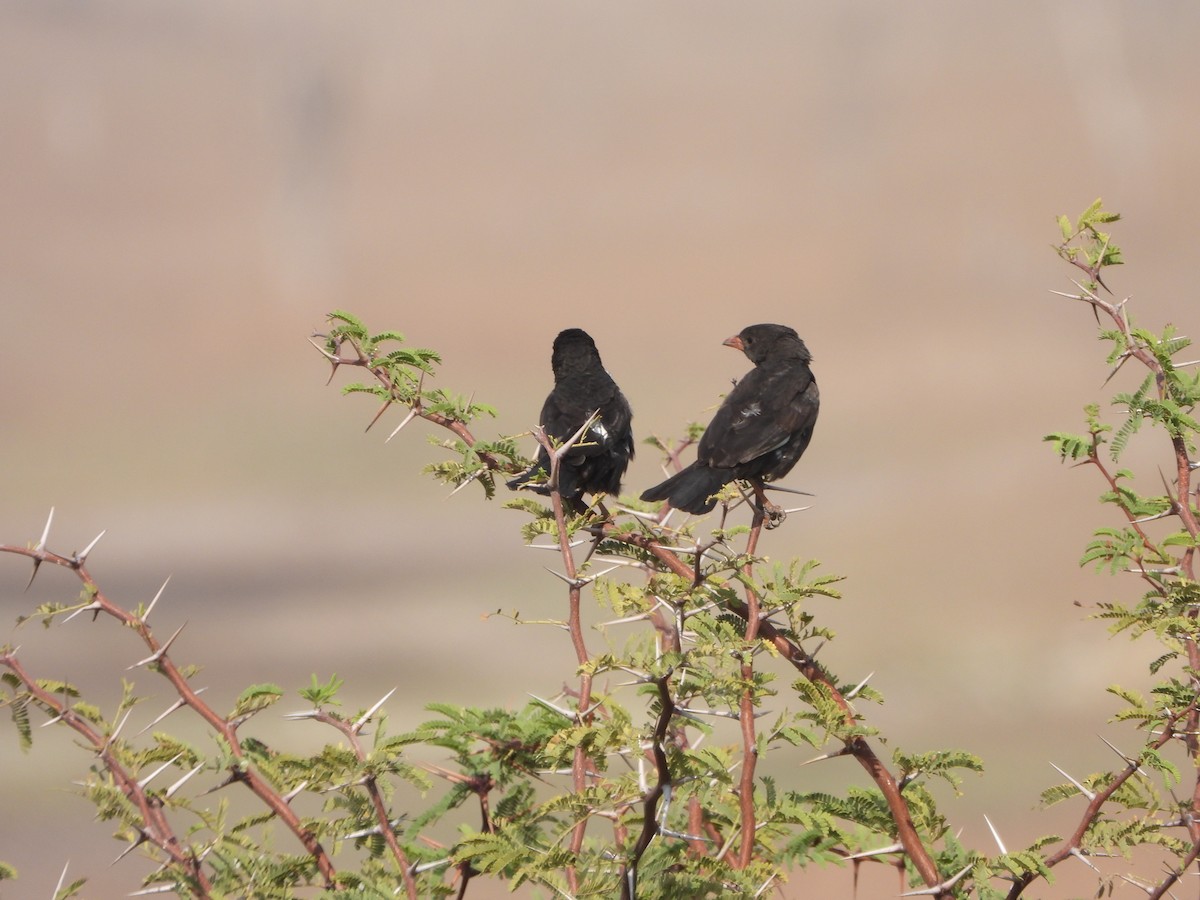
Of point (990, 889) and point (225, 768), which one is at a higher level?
point (225, 768)

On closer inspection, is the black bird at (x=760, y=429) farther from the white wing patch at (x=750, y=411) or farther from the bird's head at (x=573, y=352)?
the bird's head at (x=573, y=352)

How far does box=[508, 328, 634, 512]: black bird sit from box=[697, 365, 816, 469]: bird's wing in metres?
0.57

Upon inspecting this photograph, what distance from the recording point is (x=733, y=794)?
129 inches

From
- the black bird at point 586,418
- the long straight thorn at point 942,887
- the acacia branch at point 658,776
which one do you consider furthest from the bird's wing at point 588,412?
the acacia branch at point 658,776

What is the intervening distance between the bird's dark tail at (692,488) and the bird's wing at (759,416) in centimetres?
6

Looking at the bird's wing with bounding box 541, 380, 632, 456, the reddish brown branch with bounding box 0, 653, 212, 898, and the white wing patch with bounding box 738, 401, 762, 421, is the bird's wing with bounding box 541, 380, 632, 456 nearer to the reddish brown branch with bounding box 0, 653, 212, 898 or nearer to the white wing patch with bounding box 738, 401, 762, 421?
the white wing patch with bounding box 738, 401, 762, 421

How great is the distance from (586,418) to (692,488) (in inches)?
40.6

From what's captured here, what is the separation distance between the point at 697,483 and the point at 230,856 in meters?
2.42

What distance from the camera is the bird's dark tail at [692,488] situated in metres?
4.86

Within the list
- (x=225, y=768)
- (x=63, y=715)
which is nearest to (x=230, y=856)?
(x=225, y=768)

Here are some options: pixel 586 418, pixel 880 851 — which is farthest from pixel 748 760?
pixel 586 418

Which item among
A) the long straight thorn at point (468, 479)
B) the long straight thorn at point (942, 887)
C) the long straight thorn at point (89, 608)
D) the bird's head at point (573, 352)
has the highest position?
the bird's head at point (573, 352)

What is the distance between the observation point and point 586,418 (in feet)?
19.2

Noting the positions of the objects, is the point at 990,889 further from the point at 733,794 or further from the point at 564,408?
the point at 564,408
